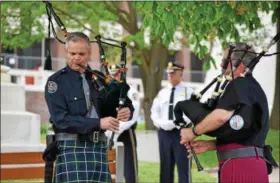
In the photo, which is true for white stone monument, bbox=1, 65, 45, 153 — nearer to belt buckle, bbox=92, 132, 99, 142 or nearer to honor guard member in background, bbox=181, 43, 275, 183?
belt buckle, bbox=92, 132, 99, 142

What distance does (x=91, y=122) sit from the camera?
5.14m

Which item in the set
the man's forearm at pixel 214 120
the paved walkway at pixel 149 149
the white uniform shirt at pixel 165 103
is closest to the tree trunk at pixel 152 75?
the paved walkway at pixel 149 149

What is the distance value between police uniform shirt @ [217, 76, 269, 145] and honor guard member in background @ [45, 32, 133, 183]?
0.76 meters

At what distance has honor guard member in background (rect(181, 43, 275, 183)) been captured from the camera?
5039 millimetres

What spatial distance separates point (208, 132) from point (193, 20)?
9.35 feet

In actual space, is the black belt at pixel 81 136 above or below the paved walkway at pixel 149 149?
above

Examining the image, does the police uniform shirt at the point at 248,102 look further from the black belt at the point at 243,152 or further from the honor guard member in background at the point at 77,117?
the honor guard member in background at the point at 77,117

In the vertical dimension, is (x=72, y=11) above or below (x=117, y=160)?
above

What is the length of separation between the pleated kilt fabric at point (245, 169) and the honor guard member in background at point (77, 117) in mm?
837

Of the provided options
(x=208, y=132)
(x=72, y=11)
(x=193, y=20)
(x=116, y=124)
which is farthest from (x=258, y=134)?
(x=72, y=11)

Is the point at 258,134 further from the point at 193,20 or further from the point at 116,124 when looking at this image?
the point at 193,20

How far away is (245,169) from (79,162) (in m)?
1.21

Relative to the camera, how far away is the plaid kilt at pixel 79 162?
5.27m

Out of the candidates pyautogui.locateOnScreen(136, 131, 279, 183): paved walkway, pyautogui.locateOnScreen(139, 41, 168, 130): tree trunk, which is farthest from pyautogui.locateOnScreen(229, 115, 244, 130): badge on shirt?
pyautogui.locateOnScreen(139, 41, 168, 130): tree trunk
